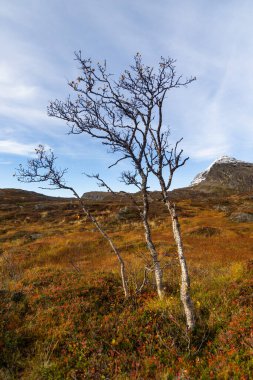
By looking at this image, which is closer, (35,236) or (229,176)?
(35,236)

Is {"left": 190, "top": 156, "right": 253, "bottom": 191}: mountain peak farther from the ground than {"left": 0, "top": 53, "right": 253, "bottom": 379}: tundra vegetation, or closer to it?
farther from the ground

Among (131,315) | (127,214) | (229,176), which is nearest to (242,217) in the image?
(127,214)

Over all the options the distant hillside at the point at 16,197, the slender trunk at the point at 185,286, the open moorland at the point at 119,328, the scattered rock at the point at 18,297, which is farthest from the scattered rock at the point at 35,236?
the distant hillside at the point at 16,197

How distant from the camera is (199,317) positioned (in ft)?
28.3

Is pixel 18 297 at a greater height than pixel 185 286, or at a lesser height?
lesser

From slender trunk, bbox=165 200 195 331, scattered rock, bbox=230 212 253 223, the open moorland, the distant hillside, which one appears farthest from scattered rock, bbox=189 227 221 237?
the distant hillside

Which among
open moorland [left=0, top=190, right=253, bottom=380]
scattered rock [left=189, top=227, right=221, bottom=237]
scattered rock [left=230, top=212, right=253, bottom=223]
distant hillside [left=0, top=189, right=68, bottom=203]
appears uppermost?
distant hillside [left=0, top=189, right=68, bottom=203]

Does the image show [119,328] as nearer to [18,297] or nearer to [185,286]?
[185,286]

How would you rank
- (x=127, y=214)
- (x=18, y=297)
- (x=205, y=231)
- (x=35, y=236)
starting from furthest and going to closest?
1. (x=127, y=214)
2. (x=35, y=236)
3. (x=205, y=231)
4. (x=18, y=297)

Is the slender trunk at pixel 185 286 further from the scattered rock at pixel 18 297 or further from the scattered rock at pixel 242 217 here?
the scattered rock at pixel 242 217

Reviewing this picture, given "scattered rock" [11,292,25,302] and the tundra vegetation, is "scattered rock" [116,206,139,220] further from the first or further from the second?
"scattered rock" [11,292,25,302]

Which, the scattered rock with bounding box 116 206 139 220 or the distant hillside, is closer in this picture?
the scattered rock with bounding box 116 206 139 220

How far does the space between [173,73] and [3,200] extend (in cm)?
7545

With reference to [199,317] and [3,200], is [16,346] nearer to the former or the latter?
[199,317]
